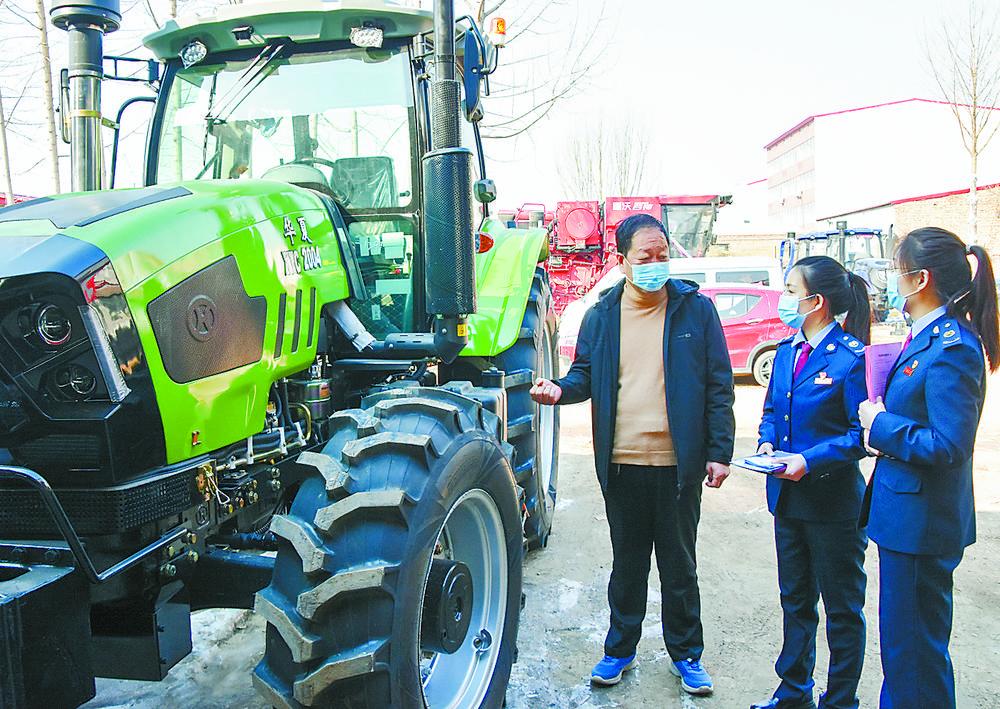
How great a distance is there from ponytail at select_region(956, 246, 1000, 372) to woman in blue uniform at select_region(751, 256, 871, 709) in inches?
17.5

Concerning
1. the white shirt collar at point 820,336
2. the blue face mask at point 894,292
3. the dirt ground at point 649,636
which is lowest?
the dirt ground at point 649,636

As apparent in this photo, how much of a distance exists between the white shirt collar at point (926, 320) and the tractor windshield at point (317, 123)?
215cm

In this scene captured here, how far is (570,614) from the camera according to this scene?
4.21 metres

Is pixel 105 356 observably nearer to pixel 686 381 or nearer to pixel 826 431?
pixel 686 381

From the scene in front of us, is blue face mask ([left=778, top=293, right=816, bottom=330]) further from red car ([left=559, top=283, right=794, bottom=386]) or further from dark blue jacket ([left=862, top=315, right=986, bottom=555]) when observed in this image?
red car ([left=559, top=283, right=794, bottom=386])

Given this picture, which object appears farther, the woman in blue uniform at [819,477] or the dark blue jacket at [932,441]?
the woman in blue uniform at [819,477]

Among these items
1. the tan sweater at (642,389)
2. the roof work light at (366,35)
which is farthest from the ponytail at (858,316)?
the roof work light at (366,35)

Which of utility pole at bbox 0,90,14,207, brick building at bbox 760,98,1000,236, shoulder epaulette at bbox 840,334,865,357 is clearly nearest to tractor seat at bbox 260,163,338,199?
shoulder epaulette at bbox 840,334,865,357

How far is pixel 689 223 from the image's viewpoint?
1948 cm

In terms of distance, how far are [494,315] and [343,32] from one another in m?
1.49

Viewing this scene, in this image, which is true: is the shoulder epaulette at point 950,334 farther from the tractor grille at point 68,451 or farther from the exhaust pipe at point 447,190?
the tractor grille at point 68,451

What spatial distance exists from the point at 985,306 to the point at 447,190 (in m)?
1.82

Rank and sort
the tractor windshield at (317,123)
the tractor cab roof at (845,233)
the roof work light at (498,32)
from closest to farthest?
the tractor windshield at (317,123) → the roof work light at (498,32) → the tractor cab roof at (845,233)

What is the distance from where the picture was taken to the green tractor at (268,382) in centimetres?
216
